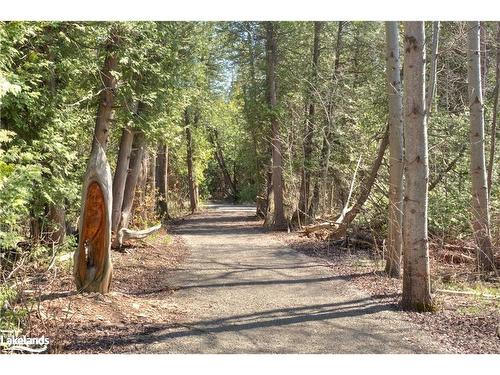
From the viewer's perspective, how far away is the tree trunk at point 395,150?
8711 millimetres

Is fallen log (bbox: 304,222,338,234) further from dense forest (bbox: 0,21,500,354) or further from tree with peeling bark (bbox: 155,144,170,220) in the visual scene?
tree with peeling bark (bbox: 155,144,170,220)

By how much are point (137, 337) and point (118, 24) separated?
617 centimetres

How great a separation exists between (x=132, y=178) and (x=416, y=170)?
937 cm

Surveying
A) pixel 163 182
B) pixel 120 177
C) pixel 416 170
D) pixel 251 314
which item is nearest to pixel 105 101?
pixel 120 177

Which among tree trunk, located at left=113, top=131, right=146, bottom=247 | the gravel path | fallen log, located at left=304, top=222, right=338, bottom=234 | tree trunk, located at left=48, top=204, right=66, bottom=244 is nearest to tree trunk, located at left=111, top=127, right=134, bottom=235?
tree trunk, located at left=113, top=131, right=146, bottom=247

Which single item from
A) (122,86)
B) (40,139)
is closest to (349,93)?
(122,86)

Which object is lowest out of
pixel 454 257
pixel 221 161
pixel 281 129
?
pixel 454 257

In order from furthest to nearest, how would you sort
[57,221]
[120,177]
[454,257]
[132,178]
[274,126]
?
[274,126] < [132,178] < [120,177] < [454,257] < [57,221]

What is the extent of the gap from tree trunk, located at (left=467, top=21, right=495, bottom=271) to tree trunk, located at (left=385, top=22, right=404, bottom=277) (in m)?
1.87

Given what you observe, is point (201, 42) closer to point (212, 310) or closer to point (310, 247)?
point (310, 247)

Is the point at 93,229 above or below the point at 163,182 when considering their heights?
below

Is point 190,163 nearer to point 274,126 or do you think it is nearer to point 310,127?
point 274,126

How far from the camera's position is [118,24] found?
9430 millimetres

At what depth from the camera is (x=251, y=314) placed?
6645 millimetres
